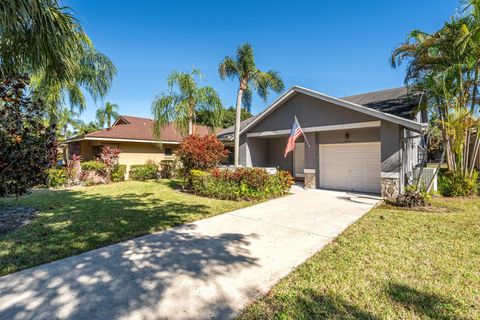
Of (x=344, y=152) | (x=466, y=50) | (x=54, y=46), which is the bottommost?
(x=344, y=152)

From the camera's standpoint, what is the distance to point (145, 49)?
42.2 ft

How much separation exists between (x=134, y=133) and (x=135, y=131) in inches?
24.1

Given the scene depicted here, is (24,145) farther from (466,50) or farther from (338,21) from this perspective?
(466,50)

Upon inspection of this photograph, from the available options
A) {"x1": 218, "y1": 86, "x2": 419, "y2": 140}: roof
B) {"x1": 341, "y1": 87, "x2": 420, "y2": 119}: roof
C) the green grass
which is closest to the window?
the green grass

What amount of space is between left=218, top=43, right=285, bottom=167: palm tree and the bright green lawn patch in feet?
34.6

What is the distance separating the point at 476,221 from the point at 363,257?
4.63 meters

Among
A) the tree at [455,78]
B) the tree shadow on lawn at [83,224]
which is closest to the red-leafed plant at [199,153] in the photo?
the tree shadow on lawn at [83,224]

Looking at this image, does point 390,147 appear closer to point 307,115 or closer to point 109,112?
point 307,115

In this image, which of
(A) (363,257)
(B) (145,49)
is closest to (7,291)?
(A) (363,257)

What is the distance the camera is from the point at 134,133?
18750 mm

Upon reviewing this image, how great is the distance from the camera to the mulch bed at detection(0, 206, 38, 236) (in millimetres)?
6293

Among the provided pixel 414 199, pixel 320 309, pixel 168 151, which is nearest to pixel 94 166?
pixel 168 151

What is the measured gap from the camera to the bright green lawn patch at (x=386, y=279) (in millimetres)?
2907

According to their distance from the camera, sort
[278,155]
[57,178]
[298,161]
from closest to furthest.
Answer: [57,178]
[298,161]
[278,155]
